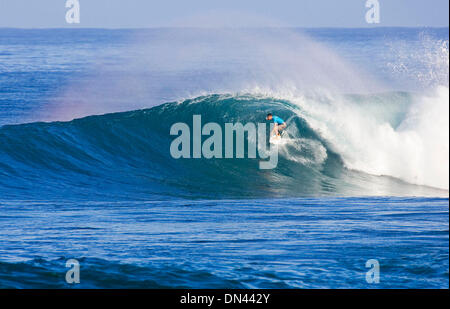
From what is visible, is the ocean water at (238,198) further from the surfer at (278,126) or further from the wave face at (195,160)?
the surfer at (278,126)

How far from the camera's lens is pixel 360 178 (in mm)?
18203

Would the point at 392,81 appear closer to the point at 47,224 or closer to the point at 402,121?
the point at 402,121

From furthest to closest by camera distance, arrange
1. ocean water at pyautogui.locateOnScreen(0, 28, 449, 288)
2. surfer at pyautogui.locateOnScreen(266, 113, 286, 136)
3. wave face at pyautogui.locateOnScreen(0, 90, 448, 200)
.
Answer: surfer at pyautogui.locateOnScreen(266, 113, 286, 136), wave face at pyautogui.locateOnScreen(0, 90, 448, 200), ocean water at pyautogui.locateOnScreen(0, 28, 449, 288)

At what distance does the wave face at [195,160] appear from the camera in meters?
16.6

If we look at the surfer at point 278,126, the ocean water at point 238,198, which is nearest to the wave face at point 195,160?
the ocean water at point 238,198

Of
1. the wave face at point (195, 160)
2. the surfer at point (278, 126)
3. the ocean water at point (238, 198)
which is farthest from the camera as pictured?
the surfer at point (278, 126)

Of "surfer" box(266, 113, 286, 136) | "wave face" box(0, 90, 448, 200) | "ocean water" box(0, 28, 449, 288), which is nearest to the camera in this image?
"ocean water" box(0, 28, 449, 288)

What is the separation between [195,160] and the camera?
19.2 m

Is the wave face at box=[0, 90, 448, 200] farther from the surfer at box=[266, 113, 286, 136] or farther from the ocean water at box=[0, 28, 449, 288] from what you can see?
the surfer at box=[266, 113, 286, 136]

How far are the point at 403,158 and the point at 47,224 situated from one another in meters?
9.76

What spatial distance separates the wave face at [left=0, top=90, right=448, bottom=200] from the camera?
54.6 feet

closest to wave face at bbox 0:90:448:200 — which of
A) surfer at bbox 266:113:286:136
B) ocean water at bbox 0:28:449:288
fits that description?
ocean water at bbox 0:28:449:288

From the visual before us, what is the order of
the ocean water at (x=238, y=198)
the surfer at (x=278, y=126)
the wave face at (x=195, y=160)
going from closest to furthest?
the ocean water at (x=238, y=198), the wave face at (x=195, y=160), the surfer at (x=278, y=126)
